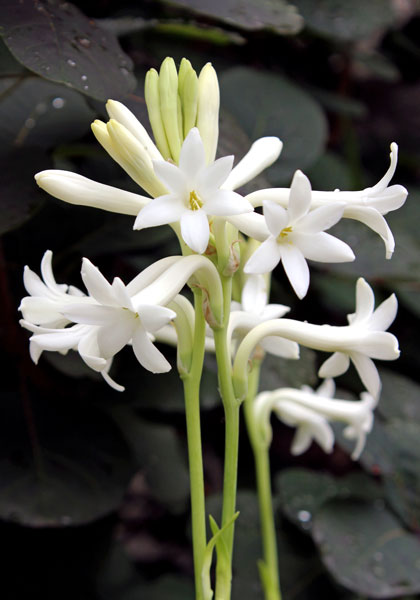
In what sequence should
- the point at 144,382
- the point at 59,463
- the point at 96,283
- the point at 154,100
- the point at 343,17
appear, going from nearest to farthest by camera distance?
the point at 96,283, the point at 154,100, the point at 59,463, the point at 144,382, the point at 343,17

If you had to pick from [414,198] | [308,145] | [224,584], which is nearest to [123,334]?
[224,584]

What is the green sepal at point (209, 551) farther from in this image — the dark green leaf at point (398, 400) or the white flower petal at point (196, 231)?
the dark green leaf at point (398, 400)

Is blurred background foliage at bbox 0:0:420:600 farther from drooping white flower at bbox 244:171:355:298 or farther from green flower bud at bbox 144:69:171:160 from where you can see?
drooping white flower at bbox 244:171:355:298

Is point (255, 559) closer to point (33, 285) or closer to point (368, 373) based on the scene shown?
point (368, 373)

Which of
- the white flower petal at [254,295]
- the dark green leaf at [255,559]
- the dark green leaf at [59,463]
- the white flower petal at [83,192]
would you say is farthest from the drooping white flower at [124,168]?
the dark green leaf at [255,559]

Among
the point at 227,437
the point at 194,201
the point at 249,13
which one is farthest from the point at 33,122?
the point at 227,437
